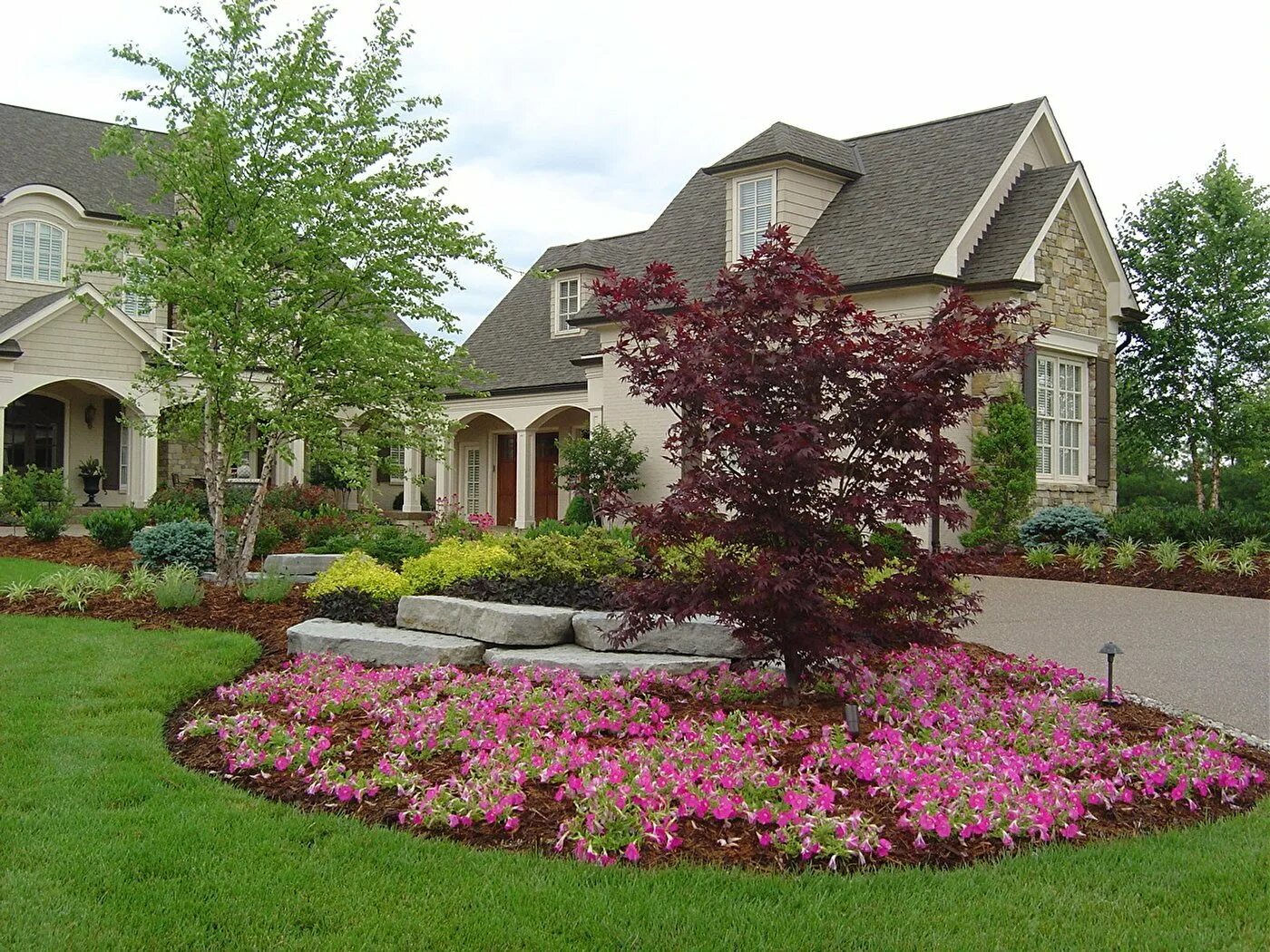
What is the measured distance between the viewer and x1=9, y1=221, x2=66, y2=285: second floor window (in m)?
20.2

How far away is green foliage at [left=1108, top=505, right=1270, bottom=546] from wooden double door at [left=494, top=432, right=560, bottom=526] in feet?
35.9

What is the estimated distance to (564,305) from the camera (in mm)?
22406


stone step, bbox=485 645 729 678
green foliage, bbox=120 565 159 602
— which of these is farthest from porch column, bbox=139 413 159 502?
stone step, bbox=485 645 729 678

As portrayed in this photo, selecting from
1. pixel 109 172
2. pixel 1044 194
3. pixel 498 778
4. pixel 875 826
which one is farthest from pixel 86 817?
pixel 109 172

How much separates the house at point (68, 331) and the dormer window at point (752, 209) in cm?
691

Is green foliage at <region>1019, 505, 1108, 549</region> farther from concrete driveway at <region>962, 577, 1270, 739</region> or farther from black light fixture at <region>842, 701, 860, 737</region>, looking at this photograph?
black light fixture at <region>842, 701, 860, 737</region>

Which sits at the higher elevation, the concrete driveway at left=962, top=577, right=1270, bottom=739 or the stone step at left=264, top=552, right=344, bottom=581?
the stone step at left=264, top=552, right=344, bottom=581

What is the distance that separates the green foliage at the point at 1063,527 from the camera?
13.8m

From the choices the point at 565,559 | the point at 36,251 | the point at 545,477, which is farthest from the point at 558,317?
the point at 565,559

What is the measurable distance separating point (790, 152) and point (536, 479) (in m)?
9.53

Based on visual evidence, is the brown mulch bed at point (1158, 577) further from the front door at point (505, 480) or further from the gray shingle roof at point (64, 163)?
the gray shingle roof at point (64, 163)

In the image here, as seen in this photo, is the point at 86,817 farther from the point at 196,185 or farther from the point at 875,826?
the point at 196,185

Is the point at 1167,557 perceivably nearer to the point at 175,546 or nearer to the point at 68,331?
the point at 175,546

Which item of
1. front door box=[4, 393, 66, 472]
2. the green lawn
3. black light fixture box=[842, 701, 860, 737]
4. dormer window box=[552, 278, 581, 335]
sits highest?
dormer window box=[552, 278, 581, 335]
